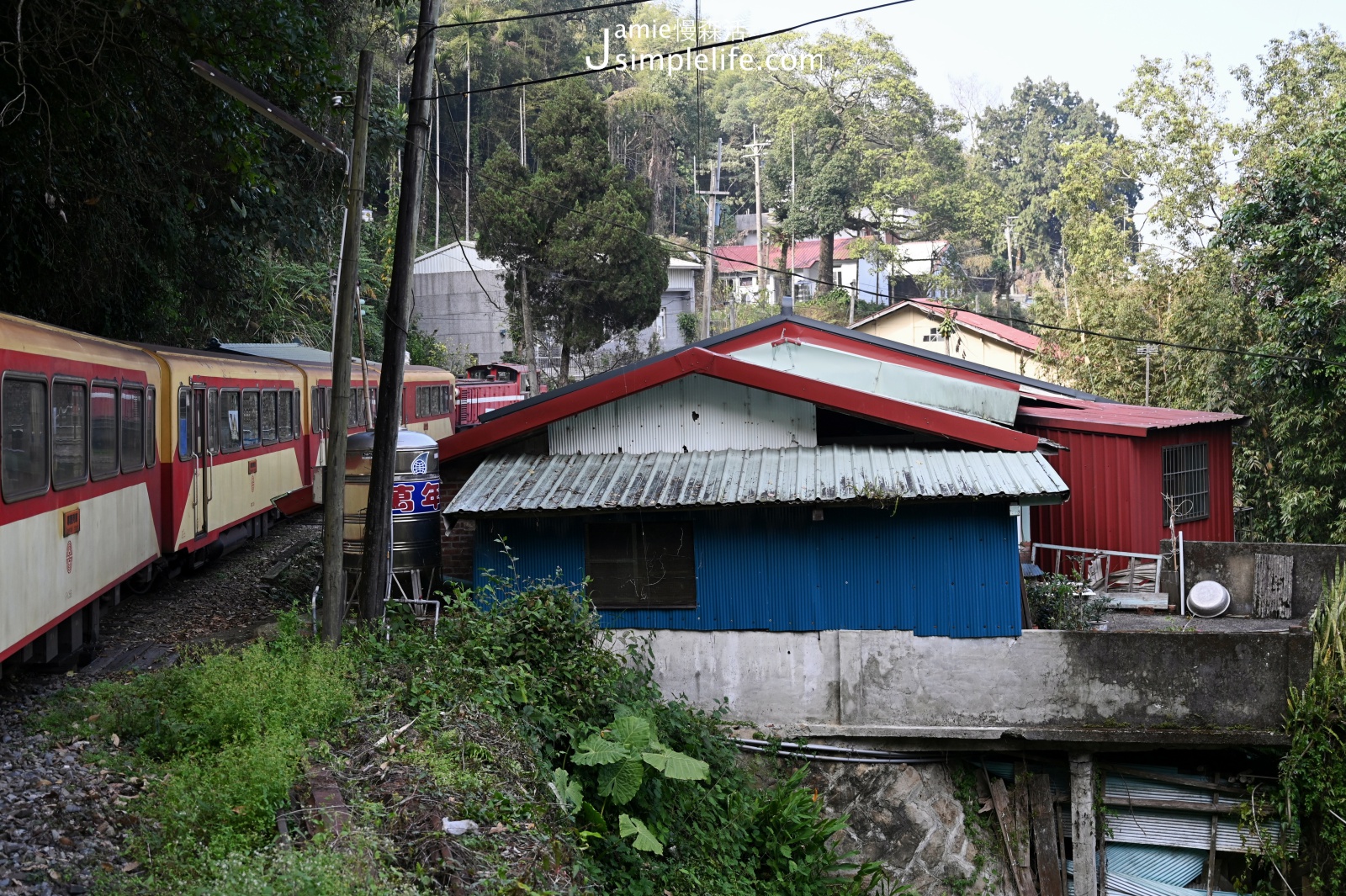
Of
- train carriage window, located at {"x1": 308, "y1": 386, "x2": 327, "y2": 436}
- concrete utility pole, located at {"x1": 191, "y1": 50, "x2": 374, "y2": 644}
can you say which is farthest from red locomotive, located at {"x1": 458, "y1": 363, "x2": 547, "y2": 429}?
concrete utility pole, located at {"x1": 191, "y1": 50, "x2": 374, "y2": 644}

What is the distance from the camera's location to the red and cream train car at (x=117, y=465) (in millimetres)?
Answer: 7738

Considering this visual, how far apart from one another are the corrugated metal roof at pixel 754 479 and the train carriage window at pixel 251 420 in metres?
5.18

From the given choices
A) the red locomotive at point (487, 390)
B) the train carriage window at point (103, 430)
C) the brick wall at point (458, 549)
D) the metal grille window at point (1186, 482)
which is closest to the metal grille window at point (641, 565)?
the brick wall at point (458, 549)

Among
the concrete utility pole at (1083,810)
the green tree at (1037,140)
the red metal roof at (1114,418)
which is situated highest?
the green tree at (1037,140)

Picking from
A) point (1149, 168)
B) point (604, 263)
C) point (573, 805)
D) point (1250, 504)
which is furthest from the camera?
point (604, 263)

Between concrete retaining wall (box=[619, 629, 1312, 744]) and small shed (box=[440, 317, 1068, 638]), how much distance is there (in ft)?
0.70

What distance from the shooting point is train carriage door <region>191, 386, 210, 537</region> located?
1298cm

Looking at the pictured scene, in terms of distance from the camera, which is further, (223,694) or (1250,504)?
(1250,504)

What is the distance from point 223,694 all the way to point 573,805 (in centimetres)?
233

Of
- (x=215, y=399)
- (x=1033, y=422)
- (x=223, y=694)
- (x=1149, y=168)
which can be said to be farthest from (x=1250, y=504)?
(x=223, y=694)

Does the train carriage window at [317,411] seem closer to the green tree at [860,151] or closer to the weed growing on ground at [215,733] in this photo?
the weed growing on ground at [215,733]

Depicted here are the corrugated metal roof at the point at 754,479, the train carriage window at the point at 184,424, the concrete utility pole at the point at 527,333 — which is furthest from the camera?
the concrete utility pole at the point at 527,333

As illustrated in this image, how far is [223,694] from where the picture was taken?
6.95 m

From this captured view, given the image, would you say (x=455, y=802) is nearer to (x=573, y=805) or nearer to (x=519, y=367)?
(x=573, y=805)
